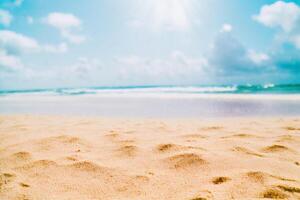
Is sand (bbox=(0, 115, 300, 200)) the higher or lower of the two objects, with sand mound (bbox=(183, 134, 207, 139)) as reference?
lower

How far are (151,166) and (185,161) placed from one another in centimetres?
34

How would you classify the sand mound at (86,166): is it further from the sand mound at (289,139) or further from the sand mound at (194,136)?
the sand mound at (289,139)

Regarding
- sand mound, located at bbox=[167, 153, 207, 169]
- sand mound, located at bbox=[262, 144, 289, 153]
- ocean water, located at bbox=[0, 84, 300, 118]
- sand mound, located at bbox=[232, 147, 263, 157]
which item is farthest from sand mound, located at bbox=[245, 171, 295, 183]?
ocean water, located at bbox=[0, 84, 300, 118]

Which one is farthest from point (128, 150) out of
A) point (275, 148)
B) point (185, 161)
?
point (275, 148)

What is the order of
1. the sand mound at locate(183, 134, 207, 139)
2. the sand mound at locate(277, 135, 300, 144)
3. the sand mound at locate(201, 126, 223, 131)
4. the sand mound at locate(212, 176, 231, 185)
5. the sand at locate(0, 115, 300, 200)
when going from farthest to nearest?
the sand mound at locate(201, 126, 223, 131)
the sand mound at locate(183, 134, 207, 139)
the sand mound at locate(277, 135, 300, 144)
the sand mound at locate(212, 176, 231, 185)
the sand at locate(0, 115, 300, 200)

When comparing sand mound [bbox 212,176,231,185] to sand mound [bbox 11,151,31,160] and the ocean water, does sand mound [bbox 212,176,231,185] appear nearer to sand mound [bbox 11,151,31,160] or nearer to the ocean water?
sand mound [bbox 11,151,31,160]

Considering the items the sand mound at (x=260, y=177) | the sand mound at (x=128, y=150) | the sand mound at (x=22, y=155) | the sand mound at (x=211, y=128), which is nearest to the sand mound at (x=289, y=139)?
the sand mound at (x=211, y=128)

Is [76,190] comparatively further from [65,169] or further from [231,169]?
[231,169]

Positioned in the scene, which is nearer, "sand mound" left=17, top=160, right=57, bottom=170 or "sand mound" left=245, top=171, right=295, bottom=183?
"sand mound" left=245, top=171, right=295, bottom=183

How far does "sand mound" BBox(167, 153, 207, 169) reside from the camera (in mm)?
2336

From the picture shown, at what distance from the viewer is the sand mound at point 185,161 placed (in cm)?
234

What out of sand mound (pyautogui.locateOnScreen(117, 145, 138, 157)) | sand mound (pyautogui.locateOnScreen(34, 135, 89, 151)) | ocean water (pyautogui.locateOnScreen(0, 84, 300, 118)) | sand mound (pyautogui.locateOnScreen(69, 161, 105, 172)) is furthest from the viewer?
ocean water (pyautogui.locateOnScreen(0, 84, 300, 118))

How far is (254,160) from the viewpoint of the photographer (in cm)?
241

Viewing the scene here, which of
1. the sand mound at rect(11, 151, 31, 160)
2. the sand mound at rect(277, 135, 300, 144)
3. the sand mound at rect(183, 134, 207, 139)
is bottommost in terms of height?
the sand mound at rect(11, 151, 31, 160)
